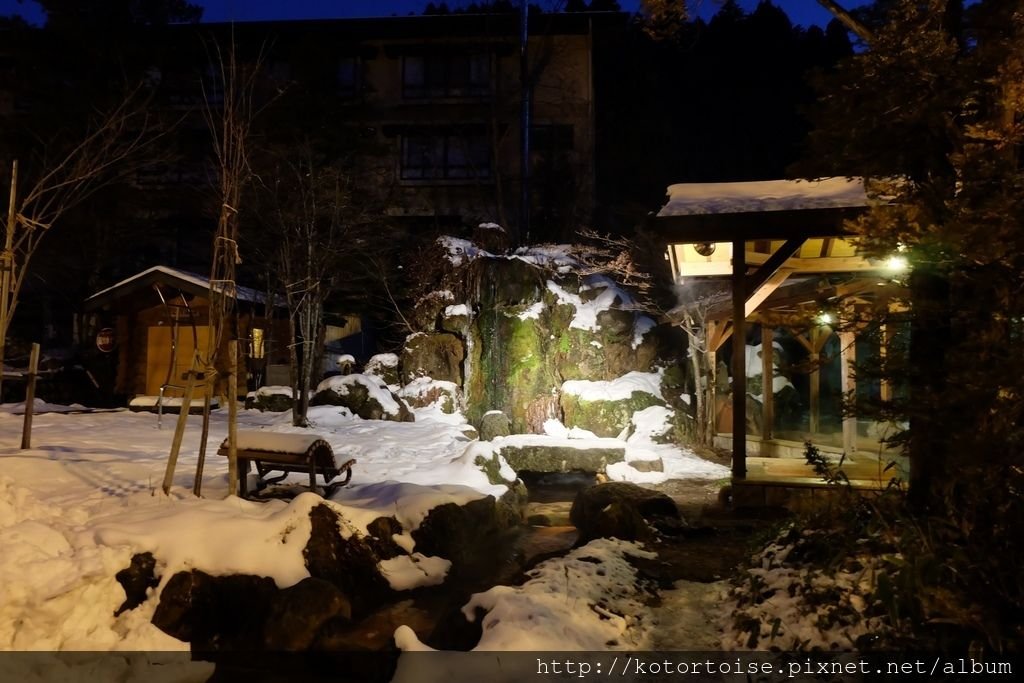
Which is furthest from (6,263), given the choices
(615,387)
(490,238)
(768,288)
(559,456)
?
(490,238)

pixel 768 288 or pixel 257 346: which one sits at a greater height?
pixel 768 288

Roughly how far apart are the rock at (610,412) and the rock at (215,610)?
1208 cm

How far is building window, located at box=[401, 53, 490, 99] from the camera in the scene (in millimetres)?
26484

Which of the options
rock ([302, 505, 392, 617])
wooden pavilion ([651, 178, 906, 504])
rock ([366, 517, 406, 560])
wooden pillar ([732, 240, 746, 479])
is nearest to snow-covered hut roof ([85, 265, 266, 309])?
rock ([366, 517, 406, 560])

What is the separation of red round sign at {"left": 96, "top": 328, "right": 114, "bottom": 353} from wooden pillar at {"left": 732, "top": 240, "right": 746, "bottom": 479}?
18252mm

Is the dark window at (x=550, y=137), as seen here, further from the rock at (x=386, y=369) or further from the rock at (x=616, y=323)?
the rock at (x=386, y=369)

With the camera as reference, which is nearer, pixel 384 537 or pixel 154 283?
pixel 384 537

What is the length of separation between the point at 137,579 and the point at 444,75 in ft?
81.6

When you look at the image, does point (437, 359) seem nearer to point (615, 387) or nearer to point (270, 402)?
point (270, 402)

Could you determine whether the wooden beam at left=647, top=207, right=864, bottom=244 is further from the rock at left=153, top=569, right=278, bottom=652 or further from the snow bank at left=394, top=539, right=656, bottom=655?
the rock at left=153, top=569, right=278, bottom=652

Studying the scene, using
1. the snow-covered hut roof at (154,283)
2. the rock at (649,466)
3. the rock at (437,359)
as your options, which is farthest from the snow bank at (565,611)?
the snow-covered hut roof at (154,283)

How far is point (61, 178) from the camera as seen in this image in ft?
55.0

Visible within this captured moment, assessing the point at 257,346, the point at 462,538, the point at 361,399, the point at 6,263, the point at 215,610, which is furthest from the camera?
the point at 257,346

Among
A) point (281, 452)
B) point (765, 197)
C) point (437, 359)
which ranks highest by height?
point (765, 197)
